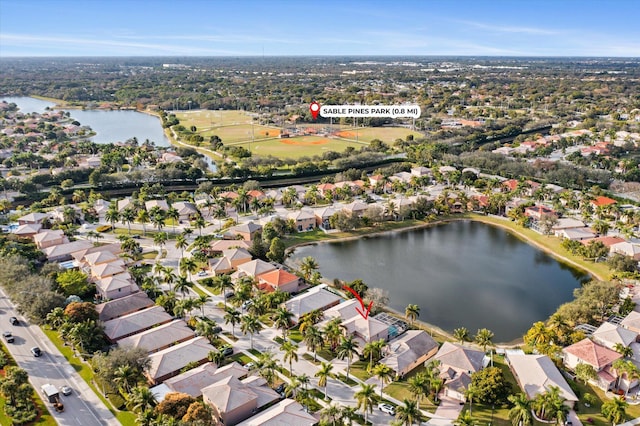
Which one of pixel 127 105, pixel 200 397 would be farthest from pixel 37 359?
pixel 127 105

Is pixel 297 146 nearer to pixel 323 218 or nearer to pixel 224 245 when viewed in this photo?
pixel 323 218

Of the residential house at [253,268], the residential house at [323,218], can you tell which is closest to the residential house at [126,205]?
the residential house at [253,268]

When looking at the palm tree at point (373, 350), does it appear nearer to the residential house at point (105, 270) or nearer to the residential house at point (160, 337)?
the residential house at point (160, 337)

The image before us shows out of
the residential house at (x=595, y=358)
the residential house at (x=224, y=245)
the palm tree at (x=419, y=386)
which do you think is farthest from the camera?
the residential house at (x=224, y=245)

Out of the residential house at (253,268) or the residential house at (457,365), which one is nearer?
the residential house at (457,365)

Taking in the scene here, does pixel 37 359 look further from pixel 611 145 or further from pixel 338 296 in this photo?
pixel 611 145

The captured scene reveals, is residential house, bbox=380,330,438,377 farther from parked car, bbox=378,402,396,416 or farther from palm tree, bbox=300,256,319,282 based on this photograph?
palm tree, bbox=300,256,319,282

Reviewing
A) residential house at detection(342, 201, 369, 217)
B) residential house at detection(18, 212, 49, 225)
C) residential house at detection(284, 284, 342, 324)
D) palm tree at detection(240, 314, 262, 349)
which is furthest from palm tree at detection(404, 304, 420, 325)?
residential house at detection(18, 212, 49, 225)
